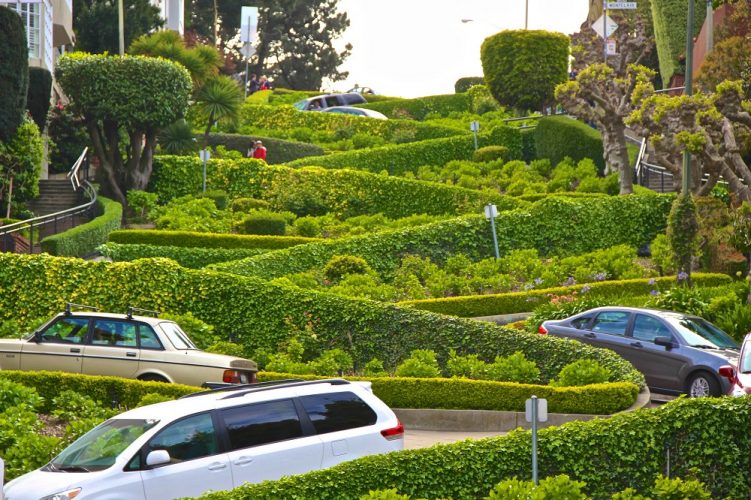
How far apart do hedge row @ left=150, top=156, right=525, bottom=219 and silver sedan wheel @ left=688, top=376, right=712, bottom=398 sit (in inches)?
881

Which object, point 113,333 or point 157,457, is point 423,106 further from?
point 157,457

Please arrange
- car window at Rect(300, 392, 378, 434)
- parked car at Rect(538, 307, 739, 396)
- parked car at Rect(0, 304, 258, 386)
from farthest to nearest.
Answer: parked car at Rect(538, 307, 739, 396) → parked car at Rect(0, 304, 258, 386) → car window at Rect(300, 392, 378, 434)

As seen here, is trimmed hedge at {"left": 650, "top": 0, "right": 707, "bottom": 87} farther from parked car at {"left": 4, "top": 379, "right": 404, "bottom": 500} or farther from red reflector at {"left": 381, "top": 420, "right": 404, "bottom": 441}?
parked car at {"left": 4, "top": 379, "right": 404, "bottom": 500}

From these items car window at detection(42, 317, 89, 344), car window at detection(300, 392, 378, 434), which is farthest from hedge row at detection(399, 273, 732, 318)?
car window at detection(300, 392, 378, 434)

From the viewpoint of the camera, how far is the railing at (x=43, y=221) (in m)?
34.9

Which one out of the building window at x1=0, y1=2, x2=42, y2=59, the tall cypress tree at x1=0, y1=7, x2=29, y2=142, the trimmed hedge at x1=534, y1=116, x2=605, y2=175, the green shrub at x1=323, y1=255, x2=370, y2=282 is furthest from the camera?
the trimmed hedge at x1=534, y1=116, x2=605, y2=175

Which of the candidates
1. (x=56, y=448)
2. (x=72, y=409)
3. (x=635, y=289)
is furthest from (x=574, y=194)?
(x=56, y=448)

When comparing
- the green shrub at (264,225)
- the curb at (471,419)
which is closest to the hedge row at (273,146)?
the green shrub at (264,225)

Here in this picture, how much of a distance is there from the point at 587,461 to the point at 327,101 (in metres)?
63.6

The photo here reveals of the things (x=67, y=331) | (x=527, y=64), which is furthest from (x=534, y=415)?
(x=527, y=64)

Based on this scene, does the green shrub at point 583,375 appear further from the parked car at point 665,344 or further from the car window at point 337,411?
the car window at point 337,411

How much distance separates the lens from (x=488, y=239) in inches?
1439

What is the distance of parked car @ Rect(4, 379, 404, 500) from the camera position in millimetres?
13320

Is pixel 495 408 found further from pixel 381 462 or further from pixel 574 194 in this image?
pixel 574 194
